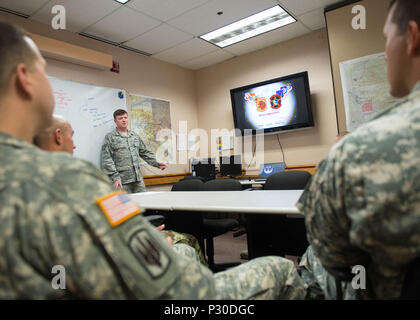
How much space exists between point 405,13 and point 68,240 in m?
0.93

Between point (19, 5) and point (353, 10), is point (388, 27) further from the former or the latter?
point (19, 5)

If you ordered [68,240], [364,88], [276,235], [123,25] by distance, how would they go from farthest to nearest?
[123,25], [364,88], [276,235], [68,240]

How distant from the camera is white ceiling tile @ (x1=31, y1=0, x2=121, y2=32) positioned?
9.78ft

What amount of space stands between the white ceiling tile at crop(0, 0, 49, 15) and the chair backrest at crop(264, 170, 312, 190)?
9.76 feet

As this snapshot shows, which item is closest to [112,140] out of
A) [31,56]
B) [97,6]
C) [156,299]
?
[97,6]

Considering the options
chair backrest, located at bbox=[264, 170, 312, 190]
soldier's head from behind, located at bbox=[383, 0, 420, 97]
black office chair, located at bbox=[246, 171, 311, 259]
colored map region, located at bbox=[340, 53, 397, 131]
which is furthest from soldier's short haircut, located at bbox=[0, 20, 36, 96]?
colored map region, located at bbox=[340, 53, 397, 131]

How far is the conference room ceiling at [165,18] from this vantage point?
3078 millimetres

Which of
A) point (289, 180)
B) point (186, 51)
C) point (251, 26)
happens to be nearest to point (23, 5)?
point (186, 51)

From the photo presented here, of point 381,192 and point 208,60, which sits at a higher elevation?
point 208,60

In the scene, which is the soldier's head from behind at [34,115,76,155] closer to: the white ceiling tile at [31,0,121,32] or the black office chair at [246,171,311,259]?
the black office chair at [246,171,311,259]

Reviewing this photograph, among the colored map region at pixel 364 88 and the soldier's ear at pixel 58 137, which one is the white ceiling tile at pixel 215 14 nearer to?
the colored map region at pixel 364 88

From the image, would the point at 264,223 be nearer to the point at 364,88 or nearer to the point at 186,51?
the point at 364,88

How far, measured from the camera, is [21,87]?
25.3 inches

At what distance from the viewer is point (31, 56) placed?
0.68 meters
